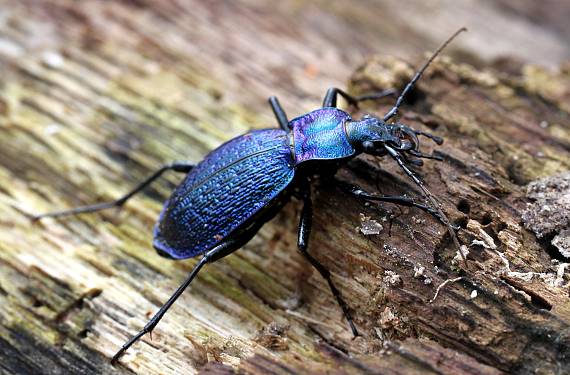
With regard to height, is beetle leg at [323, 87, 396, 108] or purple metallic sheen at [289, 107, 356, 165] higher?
beetle leg at [323, 87, 396, 108]

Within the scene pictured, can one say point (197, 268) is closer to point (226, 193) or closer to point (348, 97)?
point (226, 193)

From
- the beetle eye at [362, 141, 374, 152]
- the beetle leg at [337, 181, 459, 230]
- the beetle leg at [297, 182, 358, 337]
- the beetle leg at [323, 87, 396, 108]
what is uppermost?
the beetle leg at [323, 87, 396, 108]

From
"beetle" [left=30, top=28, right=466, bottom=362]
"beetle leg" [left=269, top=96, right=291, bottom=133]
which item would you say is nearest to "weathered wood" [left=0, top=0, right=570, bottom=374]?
"beetle" [left=30, top=28, right=466, bottom=362]

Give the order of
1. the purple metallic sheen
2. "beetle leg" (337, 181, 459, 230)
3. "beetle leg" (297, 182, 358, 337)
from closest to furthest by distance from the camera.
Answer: "beetle leg" (337, 181, 459, 230) → "beetle leg" (297, 182, 358, 337) → the purple metallic sheen

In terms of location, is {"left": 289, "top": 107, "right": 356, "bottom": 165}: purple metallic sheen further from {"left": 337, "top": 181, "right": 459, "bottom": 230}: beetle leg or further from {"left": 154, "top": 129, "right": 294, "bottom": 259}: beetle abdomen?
{"left": 337, "top": 181, "right": 459, "bottom": 230}: beetle leg

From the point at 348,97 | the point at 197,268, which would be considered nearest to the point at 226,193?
the point at 197,268

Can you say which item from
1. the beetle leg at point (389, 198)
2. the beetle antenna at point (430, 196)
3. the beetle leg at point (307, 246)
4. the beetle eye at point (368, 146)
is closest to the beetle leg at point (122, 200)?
the beetle leg at point (307, 246)

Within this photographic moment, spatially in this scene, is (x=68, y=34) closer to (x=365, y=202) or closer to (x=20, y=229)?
(x=20, y=229)
